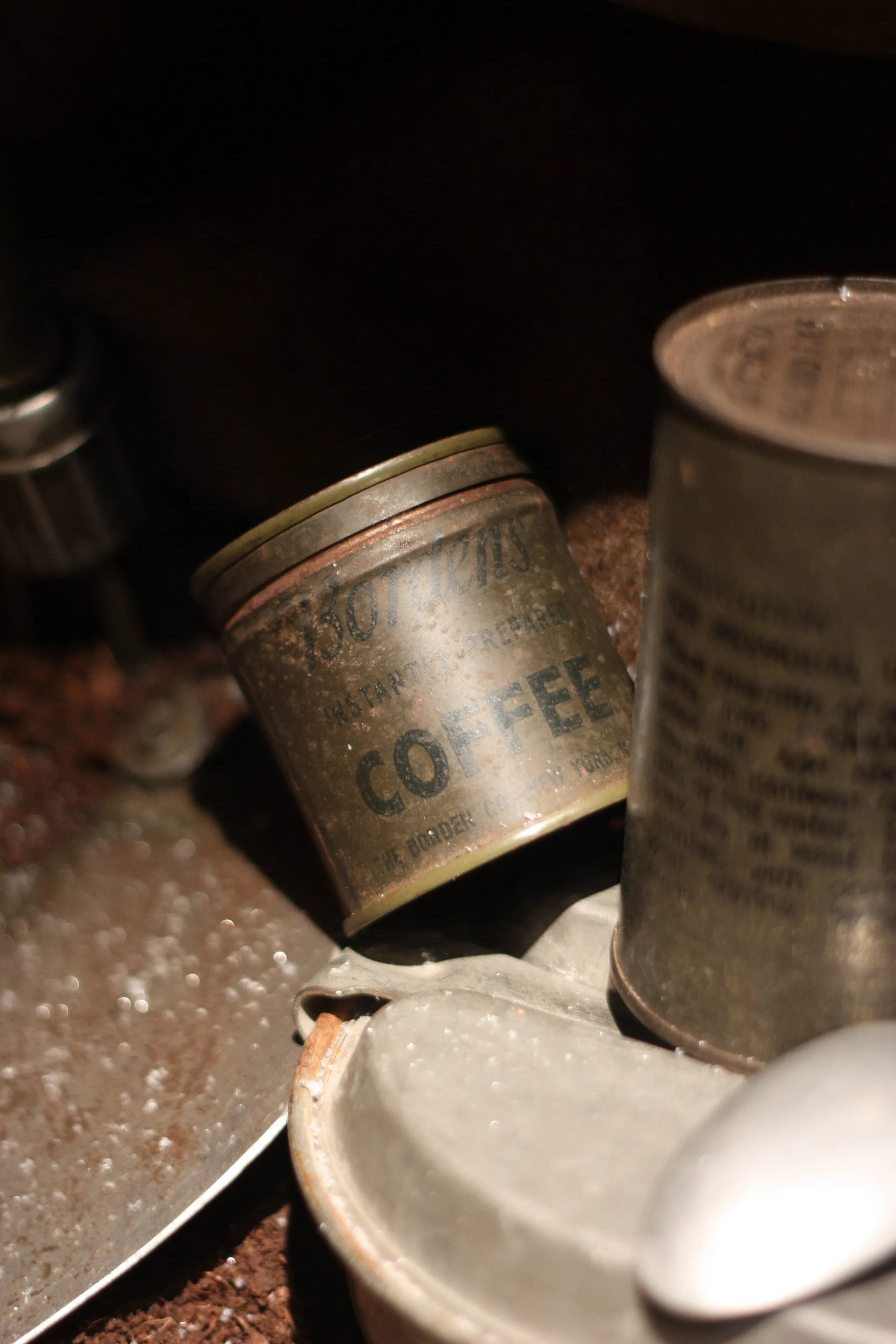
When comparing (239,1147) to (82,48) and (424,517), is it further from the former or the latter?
(82,48)

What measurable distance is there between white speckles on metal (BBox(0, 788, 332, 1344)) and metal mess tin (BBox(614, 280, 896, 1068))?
1.42 ft

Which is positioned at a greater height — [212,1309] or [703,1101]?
[703,1101]

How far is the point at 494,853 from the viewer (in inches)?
32.4

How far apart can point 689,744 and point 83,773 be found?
35.8 inches

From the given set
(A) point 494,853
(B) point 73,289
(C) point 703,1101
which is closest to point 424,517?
(A) point 494,853

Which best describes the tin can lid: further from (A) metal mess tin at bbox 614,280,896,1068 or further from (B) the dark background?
(B) the dark background

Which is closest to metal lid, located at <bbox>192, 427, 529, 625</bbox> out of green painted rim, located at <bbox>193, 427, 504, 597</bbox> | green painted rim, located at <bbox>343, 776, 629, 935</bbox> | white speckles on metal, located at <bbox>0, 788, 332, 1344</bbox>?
green painted rim, located at <bbox>193, 427, 504, 597</bbox>

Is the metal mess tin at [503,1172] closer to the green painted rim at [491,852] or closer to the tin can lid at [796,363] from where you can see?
the green painted rim at [491,852]

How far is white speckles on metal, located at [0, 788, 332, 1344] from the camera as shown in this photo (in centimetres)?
87

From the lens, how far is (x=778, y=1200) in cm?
50

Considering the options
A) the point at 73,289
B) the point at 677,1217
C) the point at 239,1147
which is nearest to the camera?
Result: the point at 677,1217

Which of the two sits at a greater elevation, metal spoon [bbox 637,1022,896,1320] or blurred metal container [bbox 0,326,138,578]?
blurred metal container [bbox 0,326,138,578]

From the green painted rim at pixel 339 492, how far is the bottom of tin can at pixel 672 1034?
0.36m

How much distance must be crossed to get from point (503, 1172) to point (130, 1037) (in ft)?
1.79
